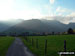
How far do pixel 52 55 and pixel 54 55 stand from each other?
0.25m

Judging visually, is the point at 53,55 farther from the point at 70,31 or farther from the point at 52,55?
the point at 70,31

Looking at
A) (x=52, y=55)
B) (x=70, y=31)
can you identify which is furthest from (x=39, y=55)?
(x=70, y=31)

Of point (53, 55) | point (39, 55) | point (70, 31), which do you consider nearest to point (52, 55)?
point (53, 55)

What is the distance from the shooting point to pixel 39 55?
16.9 meters

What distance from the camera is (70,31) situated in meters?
139

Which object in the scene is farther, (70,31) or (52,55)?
(70,31)

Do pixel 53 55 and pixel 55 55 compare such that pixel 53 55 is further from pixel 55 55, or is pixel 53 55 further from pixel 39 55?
pixel 39 55

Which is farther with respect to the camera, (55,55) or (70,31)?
(70,31)

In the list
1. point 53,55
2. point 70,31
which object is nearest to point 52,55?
point 53,55

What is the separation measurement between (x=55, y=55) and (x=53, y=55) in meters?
0.25

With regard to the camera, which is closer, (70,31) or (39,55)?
(39,55)

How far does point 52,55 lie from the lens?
55.9ft

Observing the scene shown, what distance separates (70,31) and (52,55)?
12609 cm

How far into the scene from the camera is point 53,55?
17078mm
